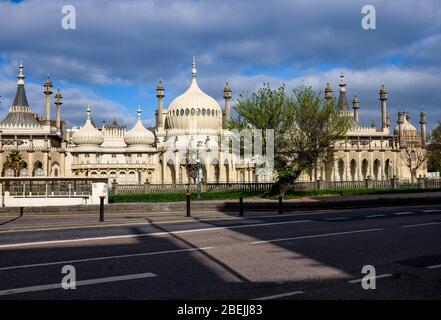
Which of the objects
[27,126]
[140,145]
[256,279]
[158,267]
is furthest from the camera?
[27,126]

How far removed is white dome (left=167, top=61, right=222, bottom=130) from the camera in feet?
231

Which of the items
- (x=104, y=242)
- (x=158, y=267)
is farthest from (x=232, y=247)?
(x=104, y=242)

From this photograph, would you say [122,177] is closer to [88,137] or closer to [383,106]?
[88,137]

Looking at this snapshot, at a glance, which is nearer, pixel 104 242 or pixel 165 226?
Result: pixel 104 242

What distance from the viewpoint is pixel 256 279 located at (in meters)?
7.84

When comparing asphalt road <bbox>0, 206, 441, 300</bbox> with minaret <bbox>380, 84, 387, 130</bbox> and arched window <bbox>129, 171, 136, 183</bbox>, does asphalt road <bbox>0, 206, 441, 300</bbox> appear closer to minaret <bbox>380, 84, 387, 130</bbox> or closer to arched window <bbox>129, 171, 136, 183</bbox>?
arched window <bbox>129, 171, 136, 183</bbox>

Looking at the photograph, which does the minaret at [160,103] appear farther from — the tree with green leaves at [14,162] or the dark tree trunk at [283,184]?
the dark tree trunk at [283,184]

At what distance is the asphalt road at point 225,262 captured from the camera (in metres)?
7.09

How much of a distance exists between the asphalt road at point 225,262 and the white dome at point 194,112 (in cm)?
5561

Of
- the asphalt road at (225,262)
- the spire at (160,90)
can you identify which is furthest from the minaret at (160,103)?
the asphalt road at (225,262)

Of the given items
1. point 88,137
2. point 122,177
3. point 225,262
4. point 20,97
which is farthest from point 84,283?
point 20,97

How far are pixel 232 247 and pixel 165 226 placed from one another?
5389 millimetres
